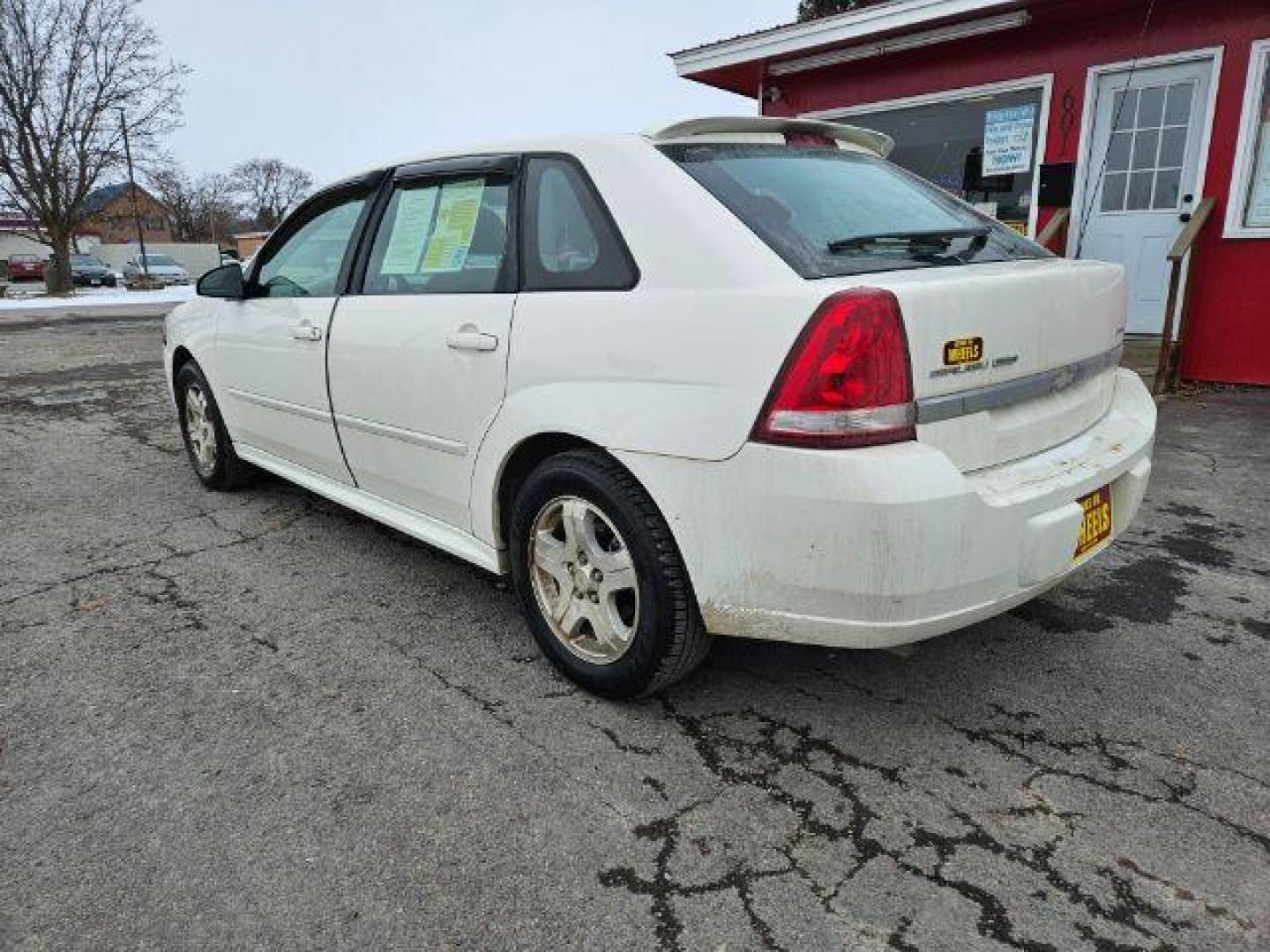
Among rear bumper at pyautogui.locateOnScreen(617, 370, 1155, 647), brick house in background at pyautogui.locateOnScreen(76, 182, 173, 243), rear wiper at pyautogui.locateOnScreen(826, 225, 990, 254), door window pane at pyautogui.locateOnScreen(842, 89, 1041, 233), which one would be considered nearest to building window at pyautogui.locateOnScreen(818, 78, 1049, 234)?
door window pane at pyautogui.locateOnScreen(842, 89, 1041, 233)

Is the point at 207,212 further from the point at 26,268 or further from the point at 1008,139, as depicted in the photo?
the point at 1008,139

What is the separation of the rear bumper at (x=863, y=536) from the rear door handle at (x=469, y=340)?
684 millimetres

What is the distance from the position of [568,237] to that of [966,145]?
7.15 metres

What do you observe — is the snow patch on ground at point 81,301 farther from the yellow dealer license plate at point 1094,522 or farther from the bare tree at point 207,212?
the bare tree at point 207,212

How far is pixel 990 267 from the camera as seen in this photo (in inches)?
93.7

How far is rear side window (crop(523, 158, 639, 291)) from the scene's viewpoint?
8.12 feet

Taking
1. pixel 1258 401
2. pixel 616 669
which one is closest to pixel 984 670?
pixel 616 669

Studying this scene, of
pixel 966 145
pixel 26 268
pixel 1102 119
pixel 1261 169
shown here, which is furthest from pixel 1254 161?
pixel 26 268

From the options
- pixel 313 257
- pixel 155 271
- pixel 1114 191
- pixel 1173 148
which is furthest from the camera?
pixel 155 271

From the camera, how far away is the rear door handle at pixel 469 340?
2732 mm

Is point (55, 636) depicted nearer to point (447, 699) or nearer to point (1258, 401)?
point (447, 699)

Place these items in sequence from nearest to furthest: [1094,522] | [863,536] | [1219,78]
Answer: [863,536], [1094,522], [1219,78]

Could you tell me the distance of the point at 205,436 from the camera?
4859 millimetres

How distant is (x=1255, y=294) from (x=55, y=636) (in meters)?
8.14
